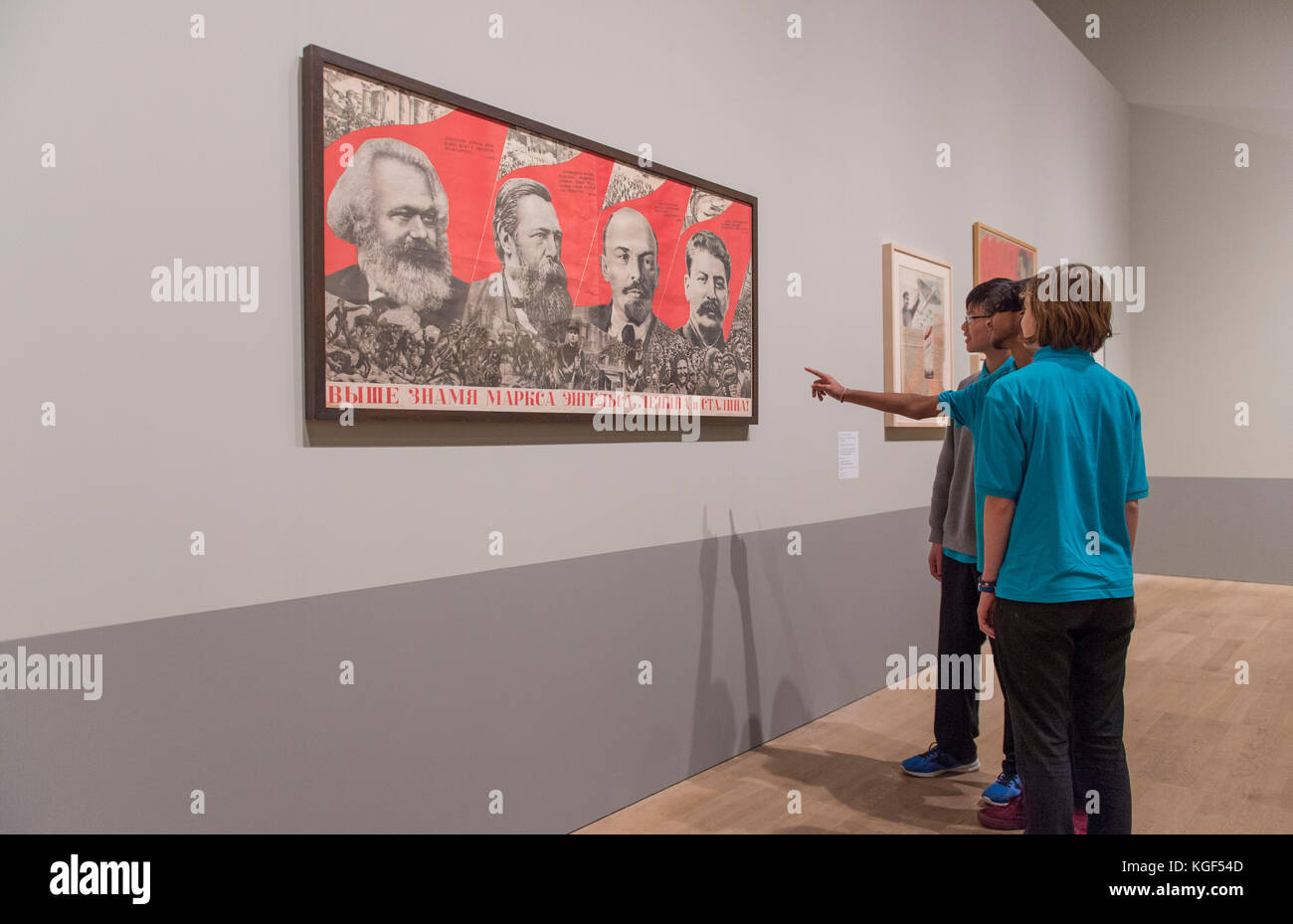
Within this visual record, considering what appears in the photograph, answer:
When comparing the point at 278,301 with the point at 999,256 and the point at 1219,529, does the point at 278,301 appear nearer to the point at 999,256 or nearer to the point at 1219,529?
the point at 999,256

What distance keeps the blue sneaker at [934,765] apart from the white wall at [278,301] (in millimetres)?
1037

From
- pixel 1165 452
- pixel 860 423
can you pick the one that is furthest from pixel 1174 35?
pixel 860 423

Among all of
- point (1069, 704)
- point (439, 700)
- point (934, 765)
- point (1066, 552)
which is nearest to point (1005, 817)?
point (934, 765)

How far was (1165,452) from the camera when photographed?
7.63m

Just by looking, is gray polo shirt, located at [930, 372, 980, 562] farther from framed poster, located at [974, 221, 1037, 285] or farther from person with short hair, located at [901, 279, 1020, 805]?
framed poster, located at [974, 221, 1037, 285]

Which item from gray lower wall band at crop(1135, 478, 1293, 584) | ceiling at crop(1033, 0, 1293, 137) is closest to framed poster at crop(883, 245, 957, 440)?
gray lower wall band at crop(1135, 478, 1293, 584)

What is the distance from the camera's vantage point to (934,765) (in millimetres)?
3109

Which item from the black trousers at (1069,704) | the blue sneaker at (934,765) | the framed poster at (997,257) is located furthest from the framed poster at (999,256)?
the black trousers at (1069,704)

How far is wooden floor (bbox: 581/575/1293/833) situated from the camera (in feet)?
8.93

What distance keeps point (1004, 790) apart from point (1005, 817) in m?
0.12

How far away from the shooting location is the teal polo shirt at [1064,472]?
194 cm

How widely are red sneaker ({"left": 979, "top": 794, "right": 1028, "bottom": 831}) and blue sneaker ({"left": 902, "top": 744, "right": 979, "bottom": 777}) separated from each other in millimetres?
340

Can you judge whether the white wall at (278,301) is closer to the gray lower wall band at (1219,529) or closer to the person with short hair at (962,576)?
the person with short hair at (962,576)

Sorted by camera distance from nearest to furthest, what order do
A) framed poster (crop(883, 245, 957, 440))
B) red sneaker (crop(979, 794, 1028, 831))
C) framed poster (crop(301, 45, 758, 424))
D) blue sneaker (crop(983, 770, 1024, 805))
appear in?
framed poster (crop(301, 45, 758, 424)) → red sneaker (crop(979, 794, 1028, 831)) → blue sneaker (crop(983, 770, 1024, 805)) → framed poster (crop(883, 245, 957, 440))
